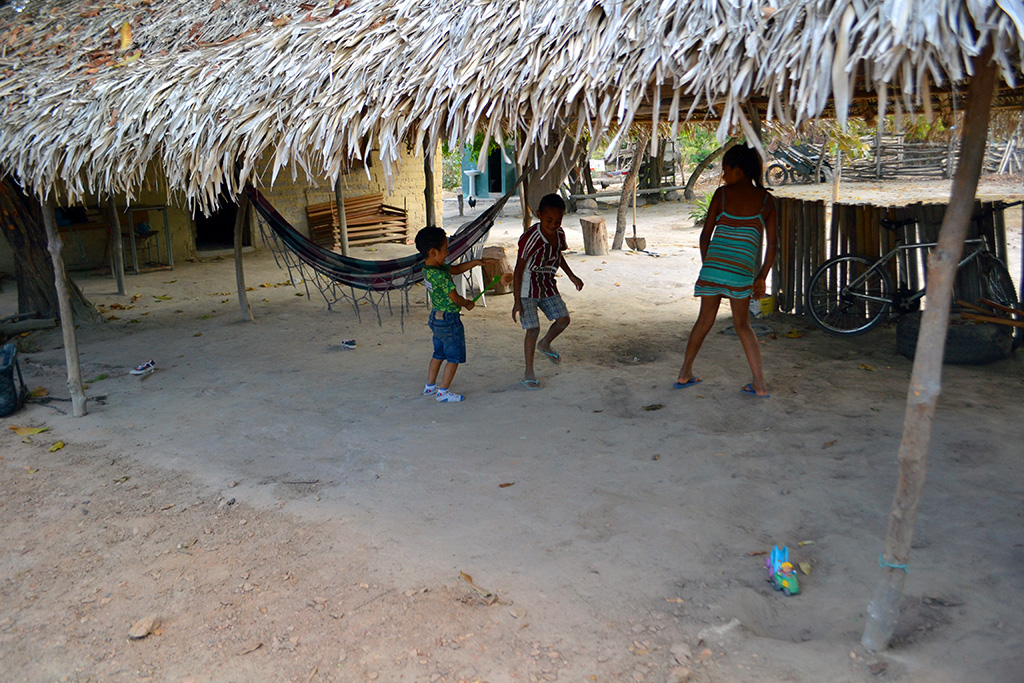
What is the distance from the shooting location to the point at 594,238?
32.0ft

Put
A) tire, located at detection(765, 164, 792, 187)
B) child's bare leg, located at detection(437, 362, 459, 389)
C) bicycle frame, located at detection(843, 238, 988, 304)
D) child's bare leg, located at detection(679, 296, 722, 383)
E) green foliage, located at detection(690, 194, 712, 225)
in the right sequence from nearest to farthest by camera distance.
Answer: child's bare leg, located at detection(679, 296, 722, 383) < child's bare leg, located at detection(437, 362, 459, 389) < bicycle frame, located at detection(843, 238, 988, 304) < green foliage, located at detection(690, 194, 712, 225) < tire, located at detection(765, 164, 792, 187)

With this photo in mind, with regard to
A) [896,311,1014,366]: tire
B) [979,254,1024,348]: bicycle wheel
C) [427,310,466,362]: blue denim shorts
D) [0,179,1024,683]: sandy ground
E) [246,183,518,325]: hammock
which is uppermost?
[246,183,518,325]: hammock

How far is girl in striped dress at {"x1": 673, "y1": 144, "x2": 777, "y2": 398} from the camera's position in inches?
159

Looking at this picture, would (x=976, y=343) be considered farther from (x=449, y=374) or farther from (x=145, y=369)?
(x=145, y=369)

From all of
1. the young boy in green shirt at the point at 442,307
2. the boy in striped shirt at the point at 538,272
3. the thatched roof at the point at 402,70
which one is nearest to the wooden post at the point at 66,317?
the thatched roof at the point at 402,70

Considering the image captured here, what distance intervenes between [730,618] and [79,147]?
13.1 feet

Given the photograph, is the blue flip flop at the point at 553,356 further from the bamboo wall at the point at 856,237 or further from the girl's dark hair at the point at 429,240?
the bamboo wall at the point at 856,237

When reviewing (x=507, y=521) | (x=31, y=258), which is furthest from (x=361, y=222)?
(x=507, y=521)

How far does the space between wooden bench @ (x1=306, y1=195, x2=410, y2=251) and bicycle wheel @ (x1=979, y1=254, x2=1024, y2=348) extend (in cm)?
753

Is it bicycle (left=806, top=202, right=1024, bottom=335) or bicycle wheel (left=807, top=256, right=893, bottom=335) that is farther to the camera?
bicycle wheel (left=807, top=256, right=893, bottom=335)

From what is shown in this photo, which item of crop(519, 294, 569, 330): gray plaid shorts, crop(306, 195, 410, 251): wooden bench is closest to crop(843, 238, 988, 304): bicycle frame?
crop(519, 294, 569, 330): gray plaid shorts

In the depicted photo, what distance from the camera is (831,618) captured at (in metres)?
Answer: 2.34

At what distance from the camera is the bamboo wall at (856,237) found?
5.02 metres

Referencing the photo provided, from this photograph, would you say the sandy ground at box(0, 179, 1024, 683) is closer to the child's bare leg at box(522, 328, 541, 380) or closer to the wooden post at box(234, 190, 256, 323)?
the child's bare leg at box(522, 328, 541, 380)
